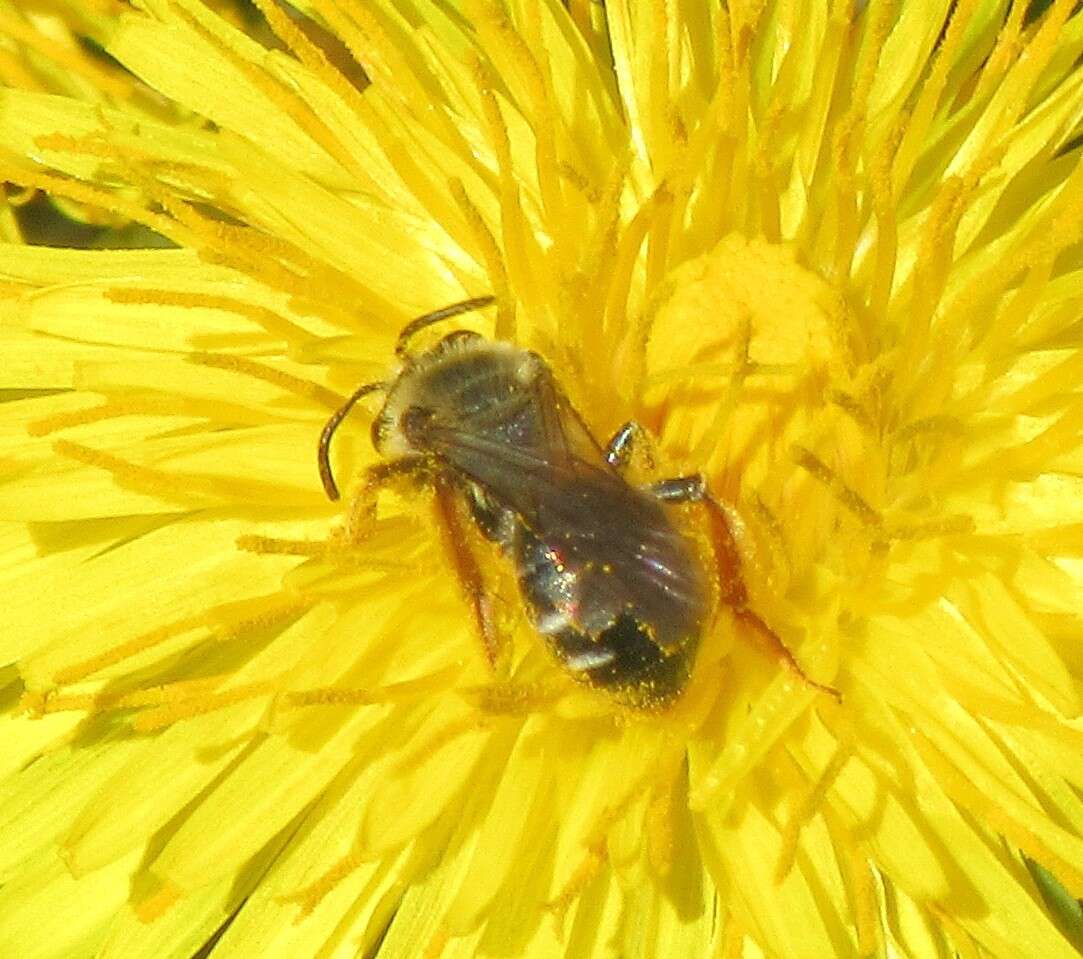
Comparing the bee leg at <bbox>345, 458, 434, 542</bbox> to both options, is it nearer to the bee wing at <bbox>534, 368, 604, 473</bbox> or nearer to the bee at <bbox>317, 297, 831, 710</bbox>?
the bee at <bbox>317, 297, 831, 710</bbox>

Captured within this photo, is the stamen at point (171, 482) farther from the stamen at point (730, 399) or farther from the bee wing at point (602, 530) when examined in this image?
the stamen at point (730, 399)

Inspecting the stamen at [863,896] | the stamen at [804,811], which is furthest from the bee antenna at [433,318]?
the stamen at [863,896]

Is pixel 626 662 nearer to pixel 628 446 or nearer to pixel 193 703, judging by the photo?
pixel 628 446

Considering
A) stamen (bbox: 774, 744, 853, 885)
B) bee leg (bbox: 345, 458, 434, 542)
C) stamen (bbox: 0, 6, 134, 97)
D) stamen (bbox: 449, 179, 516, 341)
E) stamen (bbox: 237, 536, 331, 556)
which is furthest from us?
stamen (bbox: 0, 6, 134, 97)

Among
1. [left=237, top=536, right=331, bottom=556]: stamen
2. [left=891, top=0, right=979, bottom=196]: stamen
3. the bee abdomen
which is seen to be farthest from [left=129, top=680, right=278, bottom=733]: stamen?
[left=891, top=0, right=979, bottom=196]: stamen

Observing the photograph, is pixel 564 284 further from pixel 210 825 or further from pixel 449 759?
pixel 210 825

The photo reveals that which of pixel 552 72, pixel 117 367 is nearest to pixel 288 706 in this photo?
pixel 117 367
